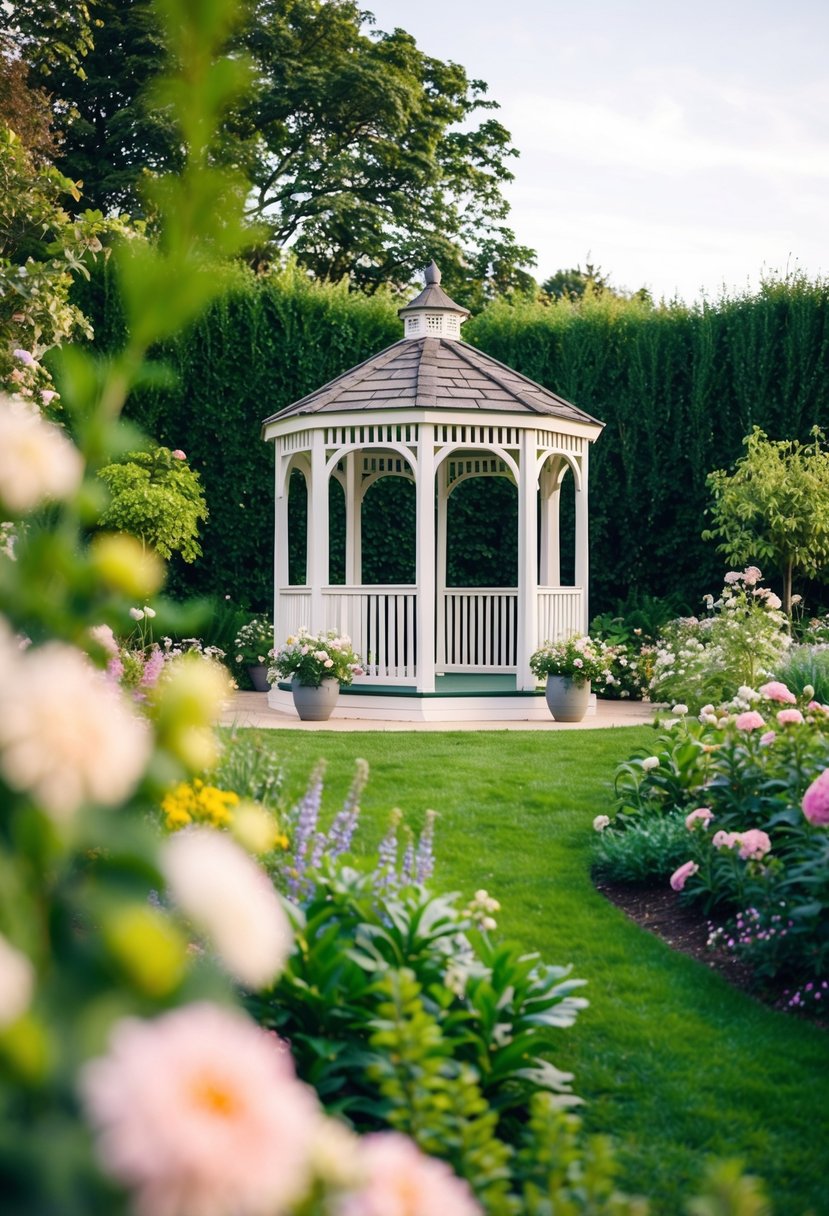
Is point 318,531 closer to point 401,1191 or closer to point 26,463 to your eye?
point 26,463

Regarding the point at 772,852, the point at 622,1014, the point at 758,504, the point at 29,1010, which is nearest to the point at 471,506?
the point at 758,504

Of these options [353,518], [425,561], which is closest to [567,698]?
[425,561]

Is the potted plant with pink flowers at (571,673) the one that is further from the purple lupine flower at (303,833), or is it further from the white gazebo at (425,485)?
the purple lupine flower at (303,833)

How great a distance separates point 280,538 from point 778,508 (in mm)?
5433

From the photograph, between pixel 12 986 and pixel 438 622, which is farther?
pixel 438 622

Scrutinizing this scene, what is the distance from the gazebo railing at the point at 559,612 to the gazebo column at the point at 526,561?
0.26 m

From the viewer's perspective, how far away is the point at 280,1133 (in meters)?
0.83

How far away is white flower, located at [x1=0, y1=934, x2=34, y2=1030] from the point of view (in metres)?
0.84

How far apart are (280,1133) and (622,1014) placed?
151 inches

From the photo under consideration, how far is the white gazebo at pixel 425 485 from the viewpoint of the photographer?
464 inches

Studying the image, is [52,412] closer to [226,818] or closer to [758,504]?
[758,504]

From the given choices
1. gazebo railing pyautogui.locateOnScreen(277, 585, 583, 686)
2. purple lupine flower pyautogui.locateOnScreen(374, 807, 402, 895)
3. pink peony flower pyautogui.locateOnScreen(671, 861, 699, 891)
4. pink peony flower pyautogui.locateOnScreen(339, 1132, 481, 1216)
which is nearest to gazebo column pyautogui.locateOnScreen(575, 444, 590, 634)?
gazebo railing pyautogui.locateOnScreen(277, 585, 583, 686)

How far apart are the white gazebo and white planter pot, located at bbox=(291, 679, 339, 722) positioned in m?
0.49

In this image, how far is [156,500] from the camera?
13.2 metres
